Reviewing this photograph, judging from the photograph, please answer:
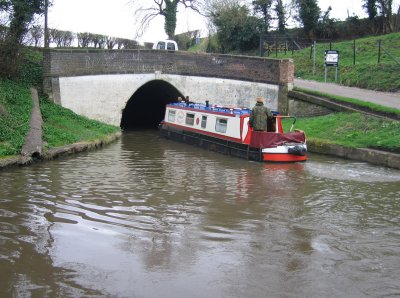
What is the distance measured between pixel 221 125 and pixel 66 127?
15.3 ft

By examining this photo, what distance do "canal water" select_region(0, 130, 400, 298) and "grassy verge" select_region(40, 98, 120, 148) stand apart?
2.16 metres

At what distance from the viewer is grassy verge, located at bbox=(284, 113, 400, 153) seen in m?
13.3

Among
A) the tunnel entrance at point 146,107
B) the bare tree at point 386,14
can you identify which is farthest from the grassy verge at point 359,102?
the bare tree at point 386,14

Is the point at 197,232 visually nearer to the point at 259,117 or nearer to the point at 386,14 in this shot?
the point at 259,117

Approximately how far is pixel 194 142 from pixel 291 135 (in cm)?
426

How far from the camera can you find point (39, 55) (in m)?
20.9

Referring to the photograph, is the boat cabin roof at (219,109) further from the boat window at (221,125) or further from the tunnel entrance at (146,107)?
the tunnel entrance at (146,107)

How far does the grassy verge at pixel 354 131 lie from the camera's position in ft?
43.7

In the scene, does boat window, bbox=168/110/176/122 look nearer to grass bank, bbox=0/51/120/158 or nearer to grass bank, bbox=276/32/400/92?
grass bank, bbox=0/51/120/158

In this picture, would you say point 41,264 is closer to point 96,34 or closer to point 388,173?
point 388,173

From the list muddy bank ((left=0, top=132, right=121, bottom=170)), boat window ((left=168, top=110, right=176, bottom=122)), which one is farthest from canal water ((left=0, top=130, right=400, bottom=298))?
boat window ((left=168, top=110, right=176, bottom=122))

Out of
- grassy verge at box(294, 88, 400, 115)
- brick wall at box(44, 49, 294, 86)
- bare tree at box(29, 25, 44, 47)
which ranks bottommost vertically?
grassy verge at box(294, 88, 400, 115)

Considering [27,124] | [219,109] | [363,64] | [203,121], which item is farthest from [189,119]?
[363,64]

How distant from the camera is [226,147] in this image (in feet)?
48.9
